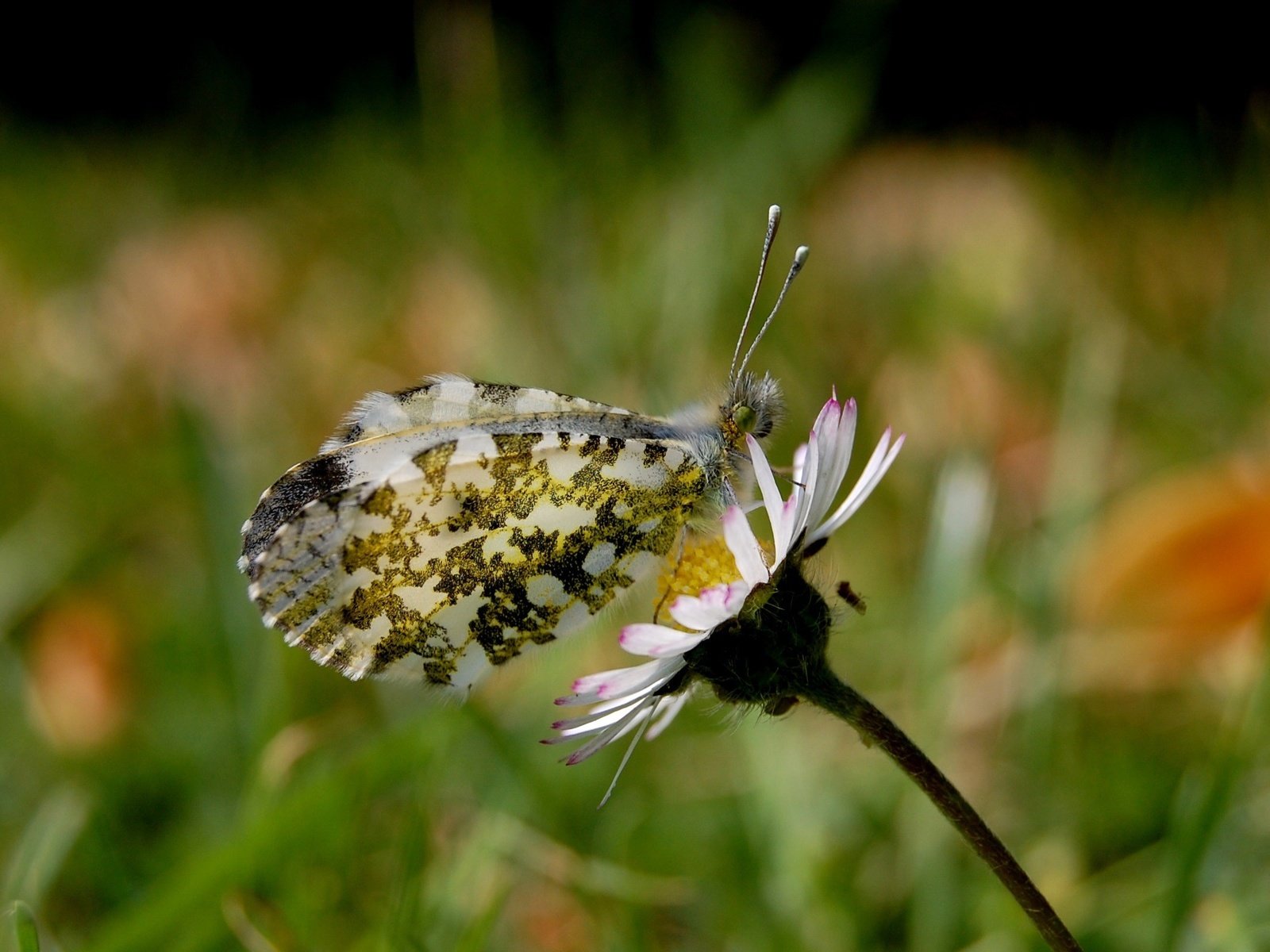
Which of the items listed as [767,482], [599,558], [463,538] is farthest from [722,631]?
[463,538]

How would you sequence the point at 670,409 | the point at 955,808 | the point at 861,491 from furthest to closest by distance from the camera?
the point at 670,409 → the point at 861,491 → the point at 955,808

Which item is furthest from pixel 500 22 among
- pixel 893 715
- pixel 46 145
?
pixel 893 715

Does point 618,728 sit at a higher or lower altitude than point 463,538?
lower

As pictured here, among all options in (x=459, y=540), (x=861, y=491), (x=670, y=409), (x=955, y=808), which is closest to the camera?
(x=955, y=808)

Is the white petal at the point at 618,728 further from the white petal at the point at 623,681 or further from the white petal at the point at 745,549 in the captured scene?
the white petal at the point at 745,549

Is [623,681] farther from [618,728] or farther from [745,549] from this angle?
[745,549]

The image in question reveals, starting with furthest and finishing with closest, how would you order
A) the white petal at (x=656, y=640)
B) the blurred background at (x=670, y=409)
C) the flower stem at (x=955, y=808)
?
the blurred background at (x=670, y=409)
the white petal at (x=656, y=640)
the flower stem at (x=955, y=808)

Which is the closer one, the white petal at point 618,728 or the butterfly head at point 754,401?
the white petal at point 618,728

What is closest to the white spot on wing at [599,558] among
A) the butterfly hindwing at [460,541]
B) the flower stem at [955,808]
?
the butterfly hindwing at [460,541]
